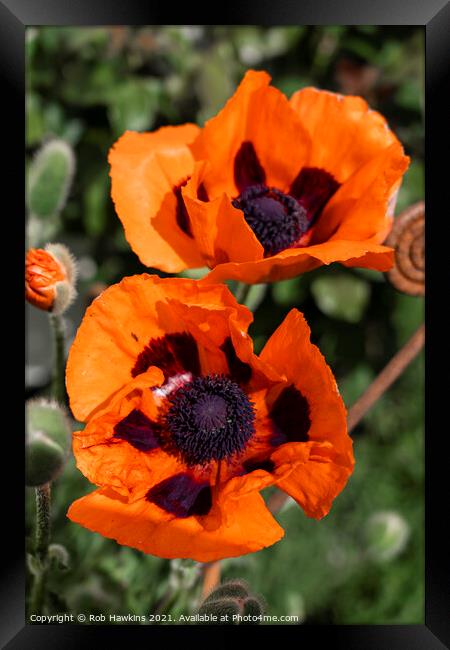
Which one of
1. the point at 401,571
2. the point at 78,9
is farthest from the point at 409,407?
the point at 78,9

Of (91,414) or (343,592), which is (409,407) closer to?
(343,592)

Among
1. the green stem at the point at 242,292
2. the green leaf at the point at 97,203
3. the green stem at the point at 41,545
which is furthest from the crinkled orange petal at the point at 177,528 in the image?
the green leaf at the point at 97,203

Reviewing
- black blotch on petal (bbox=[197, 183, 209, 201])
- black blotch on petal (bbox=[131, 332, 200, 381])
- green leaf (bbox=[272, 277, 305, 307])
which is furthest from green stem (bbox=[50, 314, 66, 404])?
green leaf (bbox=[272, 277, 305, 307])

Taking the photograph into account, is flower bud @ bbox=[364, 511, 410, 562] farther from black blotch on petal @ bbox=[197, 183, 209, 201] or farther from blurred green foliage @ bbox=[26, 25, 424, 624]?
black blotch on petal @ bbox=[197, 183, 209, 201]

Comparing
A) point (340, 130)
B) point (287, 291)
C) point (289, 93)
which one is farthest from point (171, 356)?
point (289, 93)

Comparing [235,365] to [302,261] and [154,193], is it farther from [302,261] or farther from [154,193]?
[154,193]

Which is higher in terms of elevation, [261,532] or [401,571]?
[261,532]
